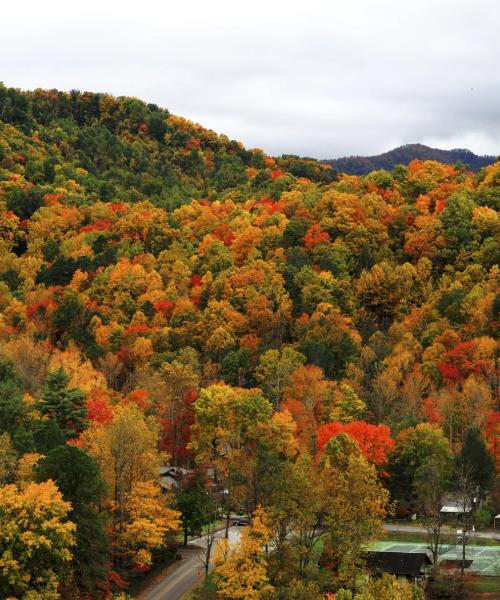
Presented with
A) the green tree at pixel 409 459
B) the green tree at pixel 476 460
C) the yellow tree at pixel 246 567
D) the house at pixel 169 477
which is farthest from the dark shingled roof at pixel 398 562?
the house at pixel 169 477

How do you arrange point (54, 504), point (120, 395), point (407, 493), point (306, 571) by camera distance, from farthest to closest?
point (120, 395) < point (407, 493) < point (306, 571) < point (54, 504)

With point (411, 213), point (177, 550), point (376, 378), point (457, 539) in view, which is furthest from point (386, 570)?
point (411, 213)

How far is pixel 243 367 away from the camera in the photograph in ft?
279

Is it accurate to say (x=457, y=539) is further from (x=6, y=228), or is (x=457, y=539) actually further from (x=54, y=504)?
(x=6, y=228)

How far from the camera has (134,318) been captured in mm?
98062

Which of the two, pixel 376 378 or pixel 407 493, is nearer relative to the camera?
pixel 407 493

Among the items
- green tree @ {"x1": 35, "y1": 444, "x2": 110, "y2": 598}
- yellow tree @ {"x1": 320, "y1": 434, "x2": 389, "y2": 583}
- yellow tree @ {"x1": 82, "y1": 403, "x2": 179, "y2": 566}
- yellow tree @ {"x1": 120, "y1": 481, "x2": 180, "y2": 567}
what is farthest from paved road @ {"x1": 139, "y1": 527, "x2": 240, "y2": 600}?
yellow tree @ {"x1": 320, "y1": 434, "x2": 389, "y2": 583}

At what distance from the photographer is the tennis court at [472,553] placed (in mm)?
52500

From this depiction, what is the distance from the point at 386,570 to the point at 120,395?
101 feet

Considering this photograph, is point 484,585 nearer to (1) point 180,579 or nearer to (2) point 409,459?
(2) point 409,459

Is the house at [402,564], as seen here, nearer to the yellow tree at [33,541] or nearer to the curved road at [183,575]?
the curved road at [183,575]

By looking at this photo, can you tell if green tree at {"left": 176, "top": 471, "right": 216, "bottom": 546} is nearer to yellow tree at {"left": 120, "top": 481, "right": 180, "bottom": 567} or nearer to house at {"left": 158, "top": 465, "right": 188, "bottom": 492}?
yellow tree at {"left": 120, "top": 481, "right": 180, "bottom": 567}

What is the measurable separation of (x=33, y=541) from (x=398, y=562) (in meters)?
20.7

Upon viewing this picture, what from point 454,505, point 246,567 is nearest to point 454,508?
point 454,505
